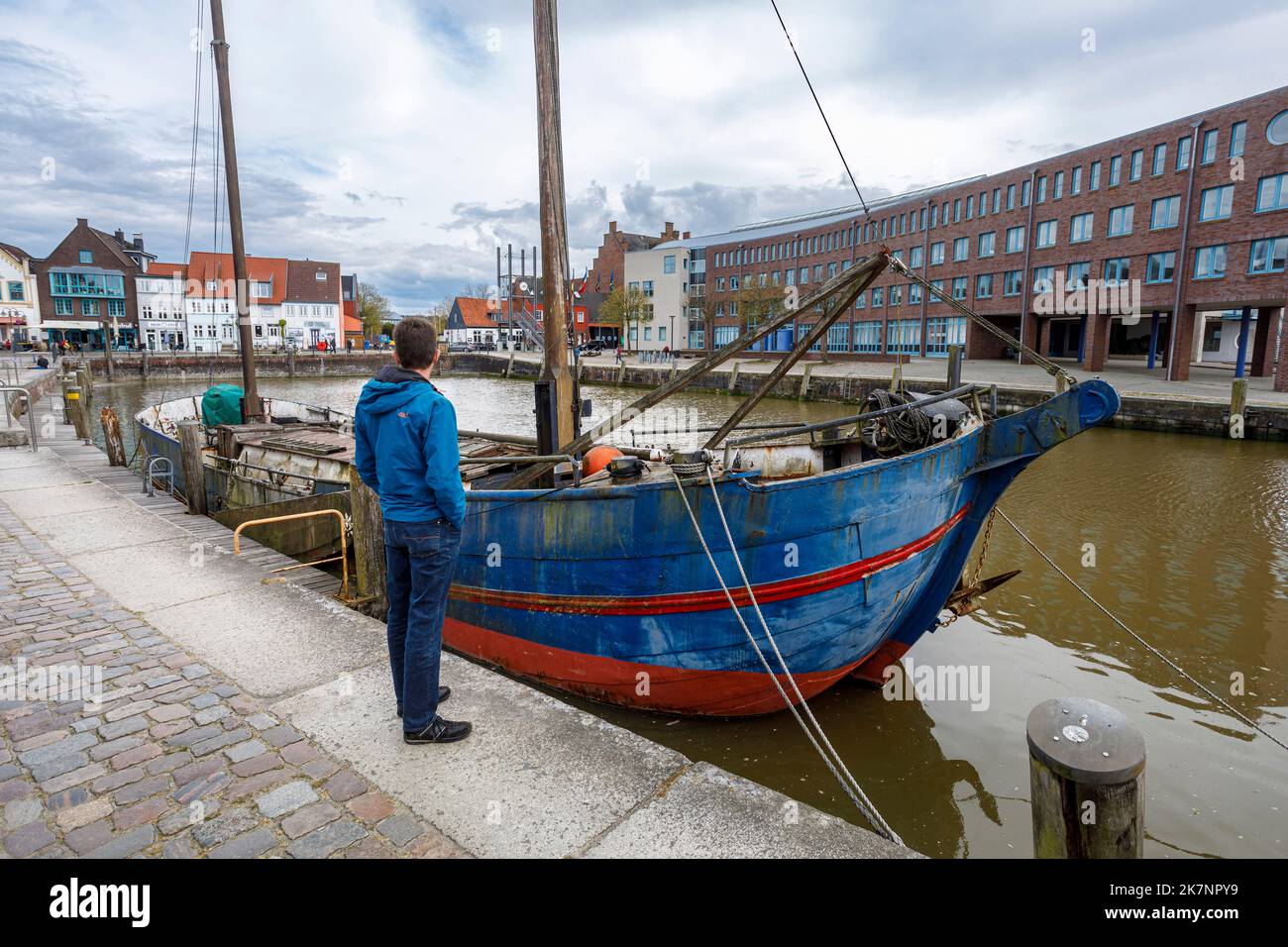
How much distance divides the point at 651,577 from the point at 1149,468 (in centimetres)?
1750

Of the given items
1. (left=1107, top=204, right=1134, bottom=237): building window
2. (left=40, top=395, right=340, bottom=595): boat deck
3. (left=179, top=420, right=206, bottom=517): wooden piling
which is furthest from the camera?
(left=1107, top=204, right=1134, bottom=237): building window

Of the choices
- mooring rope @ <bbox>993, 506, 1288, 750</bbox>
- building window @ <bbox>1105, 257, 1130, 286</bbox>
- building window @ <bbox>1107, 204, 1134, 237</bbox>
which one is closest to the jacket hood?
mooring rope @ <bbox>993, 506, 1288, 750</bbox>

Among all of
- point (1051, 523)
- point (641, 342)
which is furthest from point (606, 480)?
point (641, 342)

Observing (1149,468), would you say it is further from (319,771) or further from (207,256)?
(207,256)

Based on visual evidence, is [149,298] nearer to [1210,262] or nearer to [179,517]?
[179,517]

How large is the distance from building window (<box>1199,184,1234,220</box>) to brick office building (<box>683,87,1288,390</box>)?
50 mm

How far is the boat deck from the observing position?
6395 millimetres

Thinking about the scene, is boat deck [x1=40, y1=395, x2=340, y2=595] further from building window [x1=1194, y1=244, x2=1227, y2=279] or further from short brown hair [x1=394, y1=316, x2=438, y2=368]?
building window [x1=1194, y1=244, x2=1227, y2=279]

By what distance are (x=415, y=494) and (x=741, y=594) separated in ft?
9.02

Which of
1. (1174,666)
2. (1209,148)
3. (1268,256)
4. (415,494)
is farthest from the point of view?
(1209,148)

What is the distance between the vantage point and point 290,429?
40.1 ft

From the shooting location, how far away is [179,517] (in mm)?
8391

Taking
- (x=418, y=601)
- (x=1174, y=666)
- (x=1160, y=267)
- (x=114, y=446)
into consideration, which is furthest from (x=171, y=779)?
(x=1160, y=267)

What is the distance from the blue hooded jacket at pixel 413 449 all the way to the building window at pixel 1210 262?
37.7m
